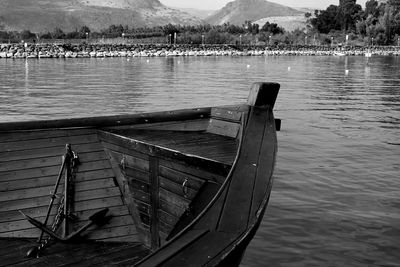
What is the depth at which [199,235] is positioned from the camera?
4.09 m

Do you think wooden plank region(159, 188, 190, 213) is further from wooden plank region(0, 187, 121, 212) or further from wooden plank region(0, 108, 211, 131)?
wooden plank region(0, 108, 211, 131)

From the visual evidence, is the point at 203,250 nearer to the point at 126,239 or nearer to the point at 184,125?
the point at 126,239

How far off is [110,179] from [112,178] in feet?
0.10

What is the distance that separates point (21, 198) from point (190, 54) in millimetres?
121208

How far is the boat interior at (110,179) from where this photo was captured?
664 cm

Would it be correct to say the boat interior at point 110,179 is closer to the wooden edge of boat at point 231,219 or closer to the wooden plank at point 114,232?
the wooden plank at point 114,232

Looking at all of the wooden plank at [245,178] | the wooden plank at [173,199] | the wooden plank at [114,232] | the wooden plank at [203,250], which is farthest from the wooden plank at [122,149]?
the wooden plank at [203,250]

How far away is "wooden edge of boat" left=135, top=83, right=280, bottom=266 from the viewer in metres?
3.83

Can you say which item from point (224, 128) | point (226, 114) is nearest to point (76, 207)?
point (224, 128)

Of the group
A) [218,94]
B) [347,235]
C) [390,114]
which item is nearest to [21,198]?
[347,235]

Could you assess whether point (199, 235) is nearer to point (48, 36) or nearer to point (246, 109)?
point (246, 109)

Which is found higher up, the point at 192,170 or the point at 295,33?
the point at 295,33

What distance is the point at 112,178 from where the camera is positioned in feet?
24.6

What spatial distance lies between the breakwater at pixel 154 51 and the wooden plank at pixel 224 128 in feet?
312
